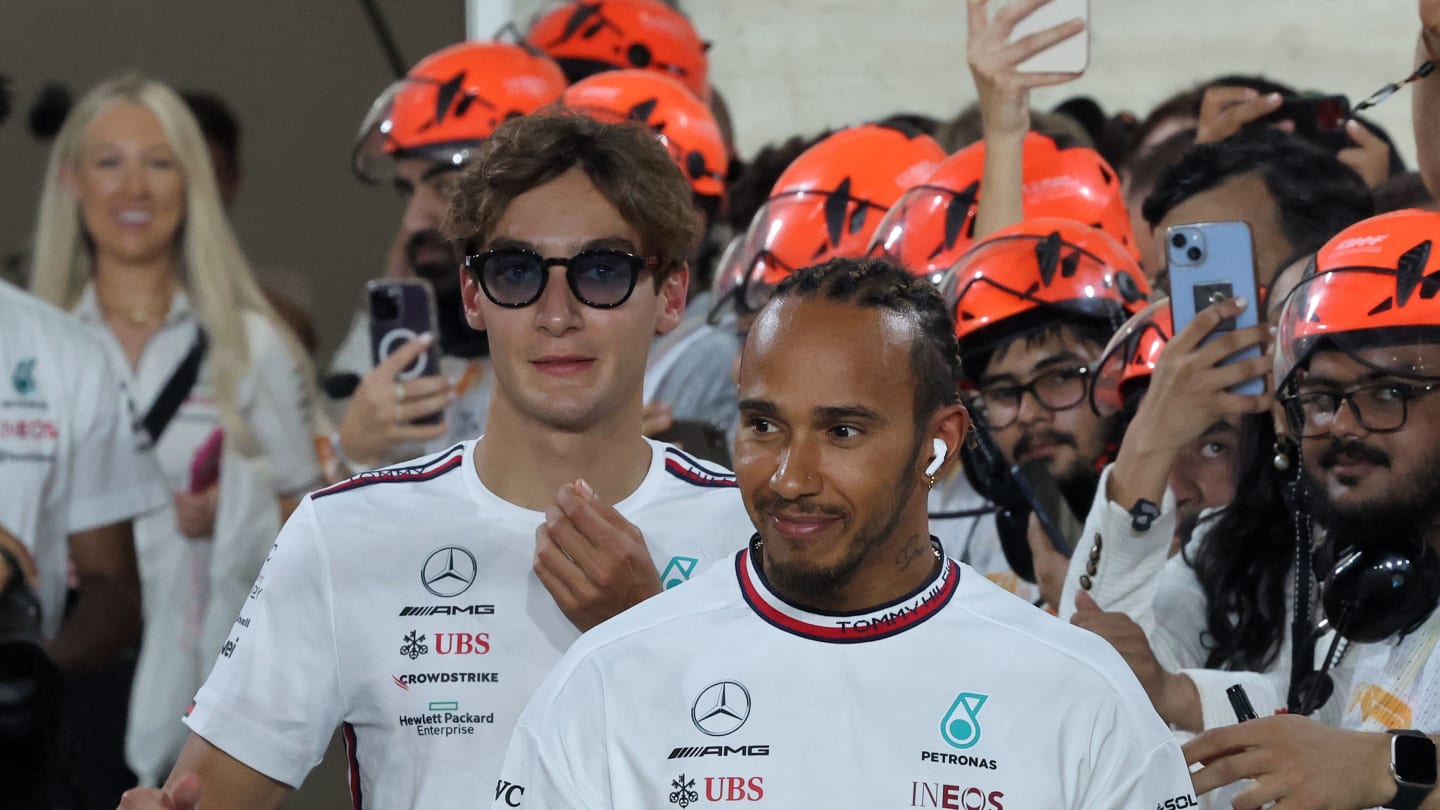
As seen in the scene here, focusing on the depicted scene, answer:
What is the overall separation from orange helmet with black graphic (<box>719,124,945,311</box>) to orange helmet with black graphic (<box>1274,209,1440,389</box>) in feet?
6.44

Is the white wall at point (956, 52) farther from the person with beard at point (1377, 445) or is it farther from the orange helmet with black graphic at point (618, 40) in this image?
the person with beard at point (1377, 445)

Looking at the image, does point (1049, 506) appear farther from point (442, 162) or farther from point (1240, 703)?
point (442, 162)

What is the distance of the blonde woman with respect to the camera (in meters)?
6.55

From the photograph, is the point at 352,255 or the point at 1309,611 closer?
the point at 1309,611

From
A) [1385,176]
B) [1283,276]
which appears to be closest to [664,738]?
[1283,276]

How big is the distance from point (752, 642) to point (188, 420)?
433cm

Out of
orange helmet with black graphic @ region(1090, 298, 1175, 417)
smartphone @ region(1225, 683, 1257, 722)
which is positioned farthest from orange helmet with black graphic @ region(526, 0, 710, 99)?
smartphone @ region(1225, 683, 1257, 722)

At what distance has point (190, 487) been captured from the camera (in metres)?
6.57

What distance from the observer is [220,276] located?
6.67 meters

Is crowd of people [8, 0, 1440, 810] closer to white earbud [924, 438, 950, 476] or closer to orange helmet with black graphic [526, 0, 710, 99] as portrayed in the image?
white earbud [924, 438, 950, 476]

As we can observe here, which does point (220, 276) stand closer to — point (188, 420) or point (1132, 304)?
point (188, 420)

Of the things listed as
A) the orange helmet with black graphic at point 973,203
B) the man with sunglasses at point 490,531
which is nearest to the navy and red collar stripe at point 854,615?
the man with sunglasses at point 490,531

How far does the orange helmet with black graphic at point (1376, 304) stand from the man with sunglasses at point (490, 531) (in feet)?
3.83

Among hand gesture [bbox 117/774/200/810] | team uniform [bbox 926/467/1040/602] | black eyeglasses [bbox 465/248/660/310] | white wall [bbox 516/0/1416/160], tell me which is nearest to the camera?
hand gesture [bbox 117/774/200/810]
